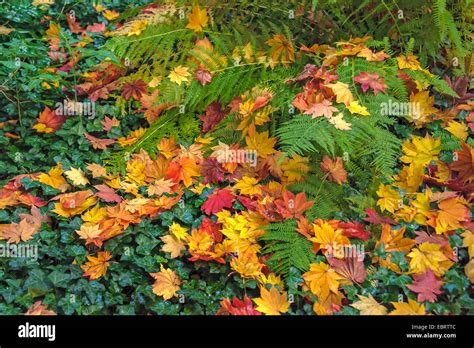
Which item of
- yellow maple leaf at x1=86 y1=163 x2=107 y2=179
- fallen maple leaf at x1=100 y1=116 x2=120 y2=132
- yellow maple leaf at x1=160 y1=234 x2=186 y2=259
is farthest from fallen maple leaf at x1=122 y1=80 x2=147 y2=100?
yellow maple leaf at x1=160 y1=234 x2=186 y2=259

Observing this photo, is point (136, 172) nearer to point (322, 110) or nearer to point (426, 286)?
point (322, 110)

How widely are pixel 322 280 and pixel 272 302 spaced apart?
0.19 meters

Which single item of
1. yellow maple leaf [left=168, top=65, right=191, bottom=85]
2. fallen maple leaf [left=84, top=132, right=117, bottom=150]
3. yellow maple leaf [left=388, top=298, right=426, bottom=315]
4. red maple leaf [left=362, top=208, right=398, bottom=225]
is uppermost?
yellow maple leaf [left=168, top=65, right=191, bottom=85]

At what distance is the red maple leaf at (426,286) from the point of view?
173cm

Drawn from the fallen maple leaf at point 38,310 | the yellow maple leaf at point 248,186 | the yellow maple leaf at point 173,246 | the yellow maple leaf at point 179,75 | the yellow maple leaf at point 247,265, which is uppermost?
the yellow maple leaf at point 179,75

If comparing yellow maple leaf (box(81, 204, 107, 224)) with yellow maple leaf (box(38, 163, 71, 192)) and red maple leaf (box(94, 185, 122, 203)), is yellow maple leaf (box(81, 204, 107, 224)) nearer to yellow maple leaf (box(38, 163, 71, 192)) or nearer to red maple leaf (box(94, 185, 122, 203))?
red maple leaf (box(94, 185, 122, 203))

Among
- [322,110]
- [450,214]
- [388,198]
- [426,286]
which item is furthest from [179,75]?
[426,286]

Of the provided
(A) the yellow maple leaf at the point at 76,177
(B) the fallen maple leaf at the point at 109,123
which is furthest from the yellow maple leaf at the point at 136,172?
(B) the fallen maple leaf at the point at 109,123

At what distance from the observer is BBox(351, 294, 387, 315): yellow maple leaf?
68.0 inches

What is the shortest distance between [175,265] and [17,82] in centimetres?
145

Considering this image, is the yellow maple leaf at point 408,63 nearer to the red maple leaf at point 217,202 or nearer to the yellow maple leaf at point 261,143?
the yellow maple leaf at point 261,143

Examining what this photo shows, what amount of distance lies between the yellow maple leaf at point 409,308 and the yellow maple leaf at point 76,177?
136 centimetres

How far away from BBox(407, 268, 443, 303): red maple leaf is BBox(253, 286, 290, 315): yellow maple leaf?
16.0 inches

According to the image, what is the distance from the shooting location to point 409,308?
5.60 ft
